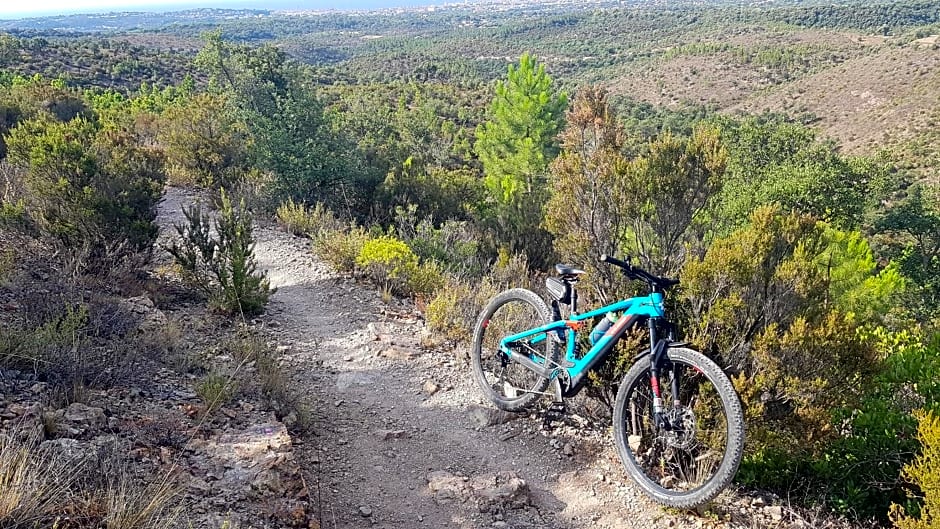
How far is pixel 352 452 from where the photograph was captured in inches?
156

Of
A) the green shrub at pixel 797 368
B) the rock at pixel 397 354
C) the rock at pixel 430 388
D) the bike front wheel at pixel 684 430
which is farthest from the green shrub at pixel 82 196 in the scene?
the green shrub at pixel 797 368

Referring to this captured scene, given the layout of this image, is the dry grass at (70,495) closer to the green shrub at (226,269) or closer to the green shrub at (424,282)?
the green shrub at (226,269)

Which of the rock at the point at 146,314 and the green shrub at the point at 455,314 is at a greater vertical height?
the rock at the point at 146,314

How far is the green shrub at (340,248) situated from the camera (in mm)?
7629

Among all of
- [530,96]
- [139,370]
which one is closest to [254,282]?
[139,370]

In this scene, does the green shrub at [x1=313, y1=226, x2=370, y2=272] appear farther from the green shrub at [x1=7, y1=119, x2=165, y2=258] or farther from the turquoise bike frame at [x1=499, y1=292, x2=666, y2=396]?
the turquoise bike frame at [x1=499, y1=292, x2=666, y2=396]

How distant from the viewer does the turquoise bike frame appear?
328 centimetres

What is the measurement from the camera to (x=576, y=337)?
3820 millimetres

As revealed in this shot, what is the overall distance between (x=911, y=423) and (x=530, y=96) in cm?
2280

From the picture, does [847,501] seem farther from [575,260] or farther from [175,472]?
[175,472]

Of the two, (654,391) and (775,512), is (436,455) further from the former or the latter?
(775,512)

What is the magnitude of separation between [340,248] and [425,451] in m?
4.28

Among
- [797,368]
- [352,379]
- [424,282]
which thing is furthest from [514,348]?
[424,282]

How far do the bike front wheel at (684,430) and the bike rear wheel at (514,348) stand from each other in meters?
0.78
